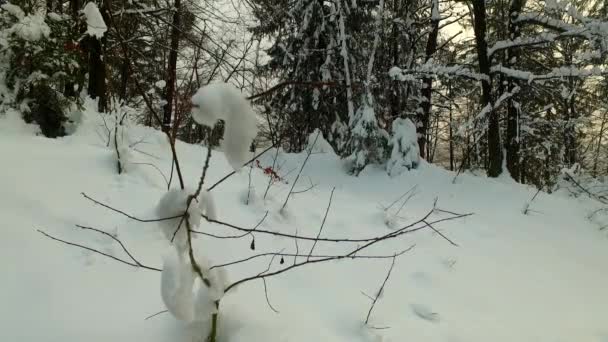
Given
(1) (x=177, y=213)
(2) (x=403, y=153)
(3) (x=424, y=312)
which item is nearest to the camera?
(1) (x=177, y=213)

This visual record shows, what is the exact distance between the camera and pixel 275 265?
A: 7.63 feet

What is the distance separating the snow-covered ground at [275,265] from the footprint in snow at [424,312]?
1 cm

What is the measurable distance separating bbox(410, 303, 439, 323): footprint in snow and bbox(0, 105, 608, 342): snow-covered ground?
10 mm

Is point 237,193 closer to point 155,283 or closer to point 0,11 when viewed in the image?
point 155,283

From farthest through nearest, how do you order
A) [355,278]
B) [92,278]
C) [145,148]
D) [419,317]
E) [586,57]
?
[586,57] < [145,148] < [355,278] < [419,317] < [92,278]

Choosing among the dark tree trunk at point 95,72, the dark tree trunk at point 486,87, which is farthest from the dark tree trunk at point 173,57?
the dark tree trunk at point 486,87

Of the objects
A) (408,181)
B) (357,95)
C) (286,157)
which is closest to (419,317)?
(408,181)

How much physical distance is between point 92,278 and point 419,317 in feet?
5.14

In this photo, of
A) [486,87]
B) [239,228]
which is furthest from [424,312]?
[486,87]

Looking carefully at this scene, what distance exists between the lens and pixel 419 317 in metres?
2.13

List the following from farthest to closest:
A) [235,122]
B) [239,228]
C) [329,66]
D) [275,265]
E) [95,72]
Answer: [329,66], [95,72], [275,265], [239,228], [235,122]

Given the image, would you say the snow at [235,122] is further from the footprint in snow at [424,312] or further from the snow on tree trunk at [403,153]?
the snow on tree trunk at [403,153]

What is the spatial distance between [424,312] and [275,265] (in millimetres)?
842

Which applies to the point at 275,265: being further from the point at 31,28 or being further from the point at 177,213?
the point at 31,28
